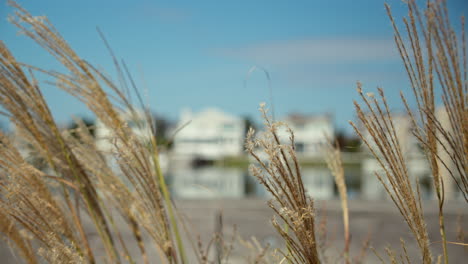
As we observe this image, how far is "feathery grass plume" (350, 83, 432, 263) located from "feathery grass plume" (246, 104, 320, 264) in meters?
0.18

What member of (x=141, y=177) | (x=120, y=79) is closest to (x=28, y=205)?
(x=141, y=177)

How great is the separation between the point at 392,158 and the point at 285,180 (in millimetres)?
255

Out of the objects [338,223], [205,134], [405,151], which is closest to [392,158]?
[405,151]

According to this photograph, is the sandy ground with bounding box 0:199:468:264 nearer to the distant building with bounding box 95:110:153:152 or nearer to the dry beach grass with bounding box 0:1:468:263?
the dry beach grass with bounding box 0:1:468:263

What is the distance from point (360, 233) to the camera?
17.9 feet

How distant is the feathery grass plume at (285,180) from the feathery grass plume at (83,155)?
1.16 ft

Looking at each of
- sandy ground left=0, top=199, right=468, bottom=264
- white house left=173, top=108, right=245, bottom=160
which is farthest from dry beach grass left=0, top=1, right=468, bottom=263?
white house left=173, top=108, right=245, bottom=160

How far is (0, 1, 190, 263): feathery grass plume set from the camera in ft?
3.76

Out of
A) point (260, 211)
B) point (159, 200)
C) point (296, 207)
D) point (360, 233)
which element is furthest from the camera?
point (260, 211)

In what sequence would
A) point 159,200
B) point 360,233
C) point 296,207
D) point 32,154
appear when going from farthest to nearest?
point 360,233 < point 32,154 < point 159,200 < point 296,207

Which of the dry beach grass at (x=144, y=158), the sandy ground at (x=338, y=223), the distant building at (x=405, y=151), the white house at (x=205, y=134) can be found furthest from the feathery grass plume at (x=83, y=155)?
the white house at (x=205, y=134)

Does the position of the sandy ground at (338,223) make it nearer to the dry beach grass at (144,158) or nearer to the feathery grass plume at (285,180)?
the dry beach grass at (144,158)

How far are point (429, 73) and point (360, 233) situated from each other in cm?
482

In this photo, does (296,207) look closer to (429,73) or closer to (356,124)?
(356,124)
